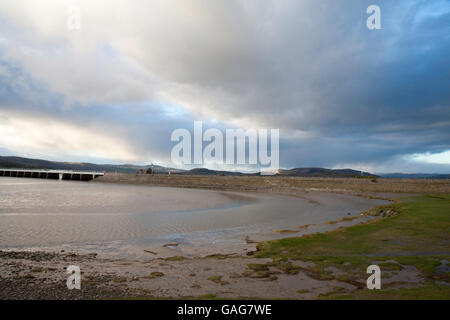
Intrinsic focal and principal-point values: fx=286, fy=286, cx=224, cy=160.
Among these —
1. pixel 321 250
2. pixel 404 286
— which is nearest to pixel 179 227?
pixel 321 250

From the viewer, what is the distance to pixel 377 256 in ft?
41.8

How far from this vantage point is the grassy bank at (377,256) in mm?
8672

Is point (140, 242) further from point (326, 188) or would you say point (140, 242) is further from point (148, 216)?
point (326, 188)

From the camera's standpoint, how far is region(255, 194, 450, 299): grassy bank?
8.67m
